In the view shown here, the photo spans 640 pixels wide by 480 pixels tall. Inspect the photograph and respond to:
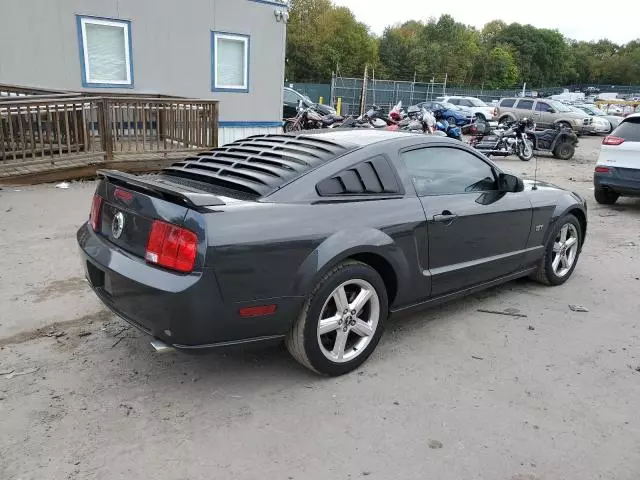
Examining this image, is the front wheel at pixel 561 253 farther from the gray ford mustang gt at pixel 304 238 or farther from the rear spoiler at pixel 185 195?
the rear spoiler at pixel 185 195

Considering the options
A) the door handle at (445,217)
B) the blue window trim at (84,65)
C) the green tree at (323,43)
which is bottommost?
the door handle at (445,217)

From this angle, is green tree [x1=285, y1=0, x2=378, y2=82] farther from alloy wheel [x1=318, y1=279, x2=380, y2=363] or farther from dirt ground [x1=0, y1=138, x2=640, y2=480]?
alloy wheel [x1=318, y1=279, x2=380, y2=363]

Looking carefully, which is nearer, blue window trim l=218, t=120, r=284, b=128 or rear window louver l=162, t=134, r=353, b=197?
rear window louver l=162, t=134, r=353, b=197

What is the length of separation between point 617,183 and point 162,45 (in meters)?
9.21

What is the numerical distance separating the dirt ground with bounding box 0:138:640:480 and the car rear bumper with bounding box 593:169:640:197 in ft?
14.7

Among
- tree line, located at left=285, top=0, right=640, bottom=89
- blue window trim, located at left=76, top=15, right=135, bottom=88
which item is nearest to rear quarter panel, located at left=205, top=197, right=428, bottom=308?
blue window trim, located at left=76, top=15, right=135, bottom=88

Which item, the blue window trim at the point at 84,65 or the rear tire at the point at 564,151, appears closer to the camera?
the blue window trim at the point at 84,65

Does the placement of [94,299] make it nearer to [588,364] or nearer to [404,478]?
[404,478]

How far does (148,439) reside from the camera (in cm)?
275

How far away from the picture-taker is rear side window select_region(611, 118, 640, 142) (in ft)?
27.6

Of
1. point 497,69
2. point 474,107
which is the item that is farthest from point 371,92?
point 497,69

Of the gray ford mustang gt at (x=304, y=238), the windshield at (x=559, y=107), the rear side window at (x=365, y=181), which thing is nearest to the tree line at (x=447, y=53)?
the windshield at (x=559, y=107)

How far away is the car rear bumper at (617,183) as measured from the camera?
27.8 feet

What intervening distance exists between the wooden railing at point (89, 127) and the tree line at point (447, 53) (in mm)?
42528
